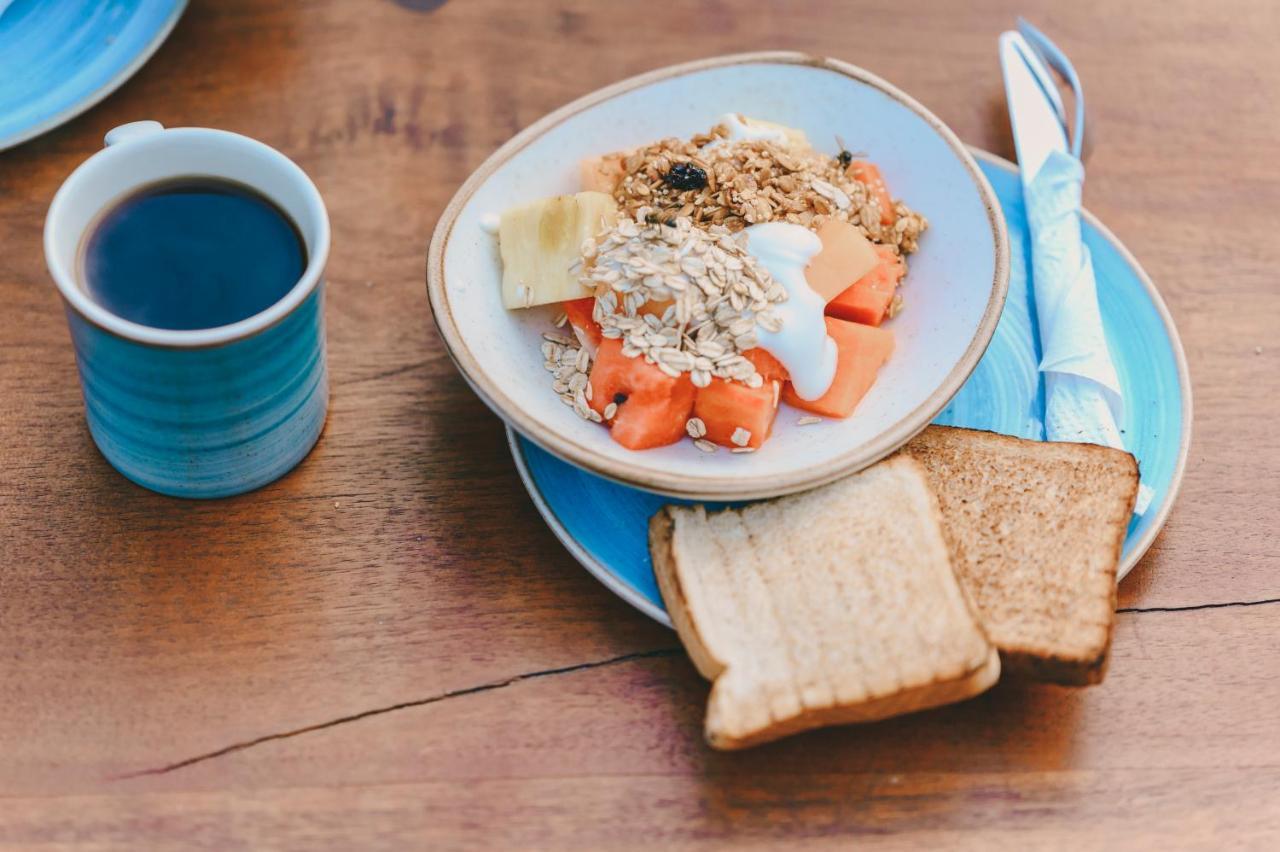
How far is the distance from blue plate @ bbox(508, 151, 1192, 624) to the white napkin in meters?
0.02

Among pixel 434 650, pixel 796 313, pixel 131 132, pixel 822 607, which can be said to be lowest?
pixel 434 650

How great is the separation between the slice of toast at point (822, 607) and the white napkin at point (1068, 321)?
278 mm

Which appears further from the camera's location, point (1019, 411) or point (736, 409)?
point (1019, 411)

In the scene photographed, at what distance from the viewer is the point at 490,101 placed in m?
2.11

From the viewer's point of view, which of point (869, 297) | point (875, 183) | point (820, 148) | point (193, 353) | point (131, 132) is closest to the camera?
point (193, 353)

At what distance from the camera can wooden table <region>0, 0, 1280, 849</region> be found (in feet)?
4.83

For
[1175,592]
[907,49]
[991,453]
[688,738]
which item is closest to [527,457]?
[688,738]

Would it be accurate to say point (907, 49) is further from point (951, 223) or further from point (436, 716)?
point (436, 716)

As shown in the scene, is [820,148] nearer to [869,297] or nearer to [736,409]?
[869,297]

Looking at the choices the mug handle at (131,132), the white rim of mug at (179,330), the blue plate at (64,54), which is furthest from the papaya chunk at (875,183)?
the blue plate at (64,54)

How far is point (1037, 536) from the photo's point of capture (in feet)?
5.17

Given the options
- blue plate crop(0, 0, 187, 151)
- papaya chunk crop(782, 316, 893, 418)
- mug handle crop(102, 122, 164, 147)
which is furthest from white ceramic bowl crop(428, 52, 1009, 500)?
blue plate crop(0, 0, 187, 151)

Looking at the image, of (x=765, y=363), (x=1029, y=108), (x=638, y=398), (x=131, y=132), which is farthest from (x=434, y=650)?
(x=1029, y=108)

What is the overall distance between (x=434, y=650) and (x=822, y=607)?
492mm
